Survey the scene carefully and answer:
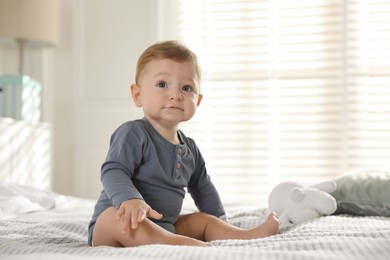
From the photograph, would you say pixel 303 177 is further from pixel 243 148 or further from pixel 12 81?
pixel 12 81

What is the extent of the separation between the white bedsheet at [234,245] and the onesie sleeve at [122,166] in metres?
0.14

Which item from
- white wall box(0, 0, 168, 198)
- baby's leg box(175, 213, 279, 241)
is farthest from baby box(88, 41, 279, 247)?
white wall box(0, 0, 168, 198)

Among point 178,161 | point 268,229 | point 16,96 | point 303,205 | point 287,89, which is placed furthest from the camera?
point 287,89

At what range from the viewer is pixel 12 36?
3170mm

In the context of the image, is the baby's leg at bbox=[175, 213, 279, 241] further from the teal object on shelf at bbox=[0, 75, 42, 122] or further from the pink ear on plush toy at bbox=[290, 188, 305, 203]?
the teal object on shelf at bbox=[0, 75, 42, 122]

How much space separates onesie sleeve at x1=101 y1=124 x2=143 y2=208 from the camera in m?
1.28

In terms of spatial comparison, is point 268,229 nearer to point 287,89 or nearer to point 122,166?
point 122,166

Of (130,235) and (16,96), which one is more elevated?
(16,96)

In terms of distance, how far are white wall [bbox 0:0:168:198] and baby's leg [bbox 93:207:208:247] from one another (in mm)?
2354

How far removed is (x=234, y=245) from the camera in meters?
1.19

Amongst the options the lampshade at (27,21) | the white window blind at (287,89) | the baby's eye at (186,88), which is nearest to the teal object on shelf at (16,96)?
the lampshade at (27,21)

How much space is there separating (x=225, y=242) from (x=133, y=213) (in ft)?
0.63

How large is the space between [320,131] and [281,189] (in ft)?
6.03

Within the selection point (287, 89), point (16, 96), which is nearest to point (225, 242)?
point (16, 96)
